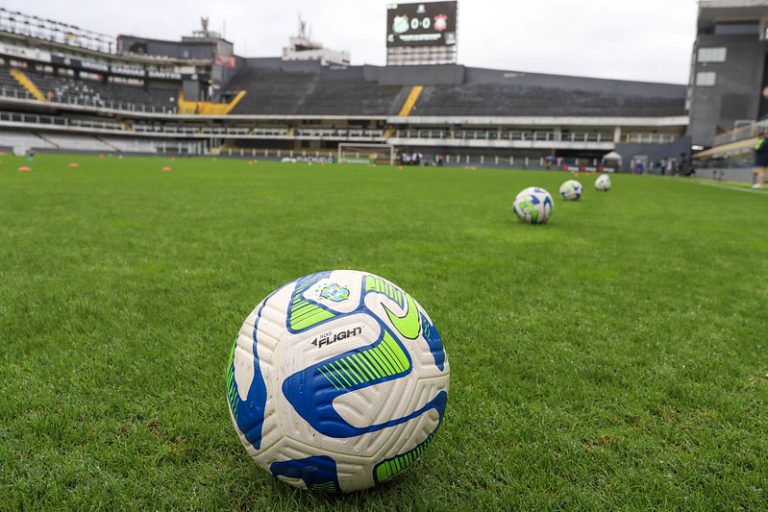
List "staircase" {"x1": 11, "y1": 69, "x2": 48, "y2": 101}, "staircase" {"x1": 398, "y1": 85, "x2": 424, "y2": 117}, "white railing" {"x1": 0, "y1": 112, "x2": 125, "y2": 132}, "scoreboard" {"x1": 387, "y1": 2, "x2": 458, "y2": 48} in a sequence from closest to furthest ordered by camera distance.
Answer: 1. "white railing" {"x1": 0, "y1": 112, "x2": 125, "y2": 132}
2. "staircase" {"x1": 11, "y1": 69, "x2": 48, "y2": 101}
3. "staircase" {"x1": 398, "y1": 85, "x2": 424, "y2": 117}
4. "scoreboard" {"x1": 387, "y1": 2, "x2": 458, "y2": 48}

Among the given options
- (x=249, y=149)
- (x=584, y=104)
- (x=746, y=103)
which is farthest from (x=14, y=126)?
(x=746, y=103)

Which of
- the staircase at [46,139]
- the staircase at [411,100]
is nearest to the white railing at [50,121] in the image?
the staircase at [46,139]

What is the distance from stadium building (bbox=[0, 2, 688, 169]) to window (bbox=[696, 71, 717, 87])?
1502 mm

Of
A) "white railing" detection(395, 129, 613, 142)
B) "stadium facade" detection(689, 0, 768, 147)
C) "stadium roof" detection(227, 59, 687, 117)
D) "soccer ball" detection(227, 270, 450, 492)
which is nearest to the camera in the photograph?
"soccer ball" detection(227, 270, 450, 492)

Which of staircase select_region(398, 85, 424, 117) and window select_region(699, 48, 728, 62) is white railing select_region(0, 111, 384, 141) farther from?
window select_region(699, 48, 728, 62)

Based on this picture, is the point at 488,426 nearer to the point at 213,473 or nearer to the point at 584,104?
the point at 213,473

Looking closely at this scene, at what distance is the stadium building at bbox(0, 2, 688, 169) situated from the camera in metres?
53.2

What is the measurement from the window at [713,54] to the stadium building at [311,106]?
11.7 ft

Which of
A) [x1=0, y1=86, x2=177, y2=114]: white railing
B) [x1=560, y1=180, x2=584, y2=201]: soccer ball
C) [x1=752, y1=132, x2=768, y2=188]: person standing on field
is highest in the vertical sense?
[x1=0, y1=86, x2=177, y2=114]: white railing

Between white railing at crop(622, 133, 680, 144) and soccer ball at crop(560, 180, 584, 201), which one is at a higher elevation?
white railing at crop(622, 133, 680, 144)

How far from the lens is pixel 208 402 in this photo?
2572 mm

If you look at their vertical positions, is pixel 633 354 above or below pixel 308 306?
below

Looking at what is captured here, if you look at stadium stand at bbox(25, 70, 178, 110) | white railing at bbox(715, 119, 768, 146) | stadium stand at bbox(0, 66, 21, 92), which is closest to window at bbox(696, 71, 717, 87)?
white railing at bbox(715, 119, 768, 146)

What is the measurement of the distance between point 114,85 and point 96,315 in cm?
7314
